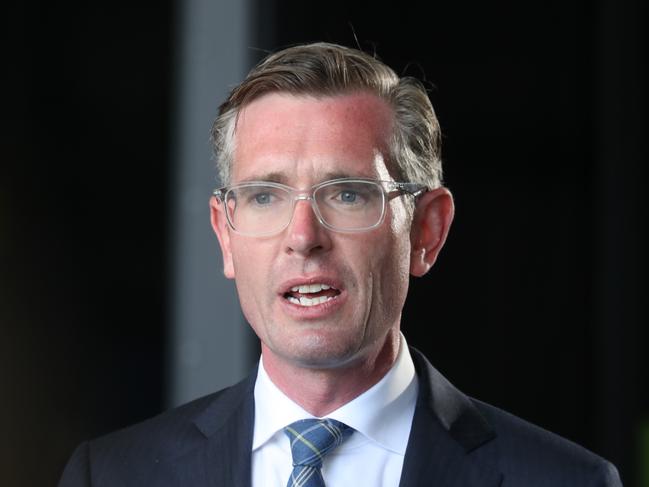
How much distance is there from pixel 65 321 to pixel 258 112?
10.9ft

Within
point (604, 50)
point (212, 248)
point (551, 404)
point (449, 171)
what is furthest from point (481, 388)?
point (604, 50)

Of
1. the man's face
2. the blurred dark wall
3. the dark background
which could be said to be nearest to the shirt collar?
the man's face

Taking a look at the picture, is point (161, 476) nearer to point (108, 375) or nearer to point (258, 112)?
point (258, 112)

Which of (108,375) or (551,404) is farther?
(551,404)

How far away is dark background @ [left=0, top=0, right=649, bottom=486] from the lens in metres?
5.22

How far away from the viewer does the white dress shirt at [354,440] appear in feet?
7.18

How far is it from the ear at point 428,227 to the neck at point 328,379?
0.16 m

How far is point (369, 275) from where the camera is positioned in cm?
211

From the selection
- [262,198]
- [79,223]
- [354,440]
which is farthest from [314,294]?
[79,223]

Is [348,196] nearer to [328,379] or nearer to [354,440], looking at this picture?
[328,379]

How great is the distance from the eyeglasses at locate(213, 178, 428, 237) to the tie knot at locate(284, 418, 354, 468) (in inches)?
15.4

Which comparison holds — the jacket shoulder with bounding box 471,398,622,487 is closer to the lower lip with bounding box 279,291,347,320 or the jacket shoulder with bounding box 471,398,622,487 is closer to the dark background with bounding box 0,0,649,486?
the lower lip with bounding box 279,291,347,320

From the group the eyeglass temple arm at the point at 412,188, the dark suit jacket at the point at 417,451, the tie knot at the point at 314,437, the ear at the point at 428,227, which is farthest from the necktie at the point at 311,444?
the eyeglass temple arm at the point at 412,188

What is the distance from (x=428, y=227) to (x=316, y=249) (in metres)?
0.35
